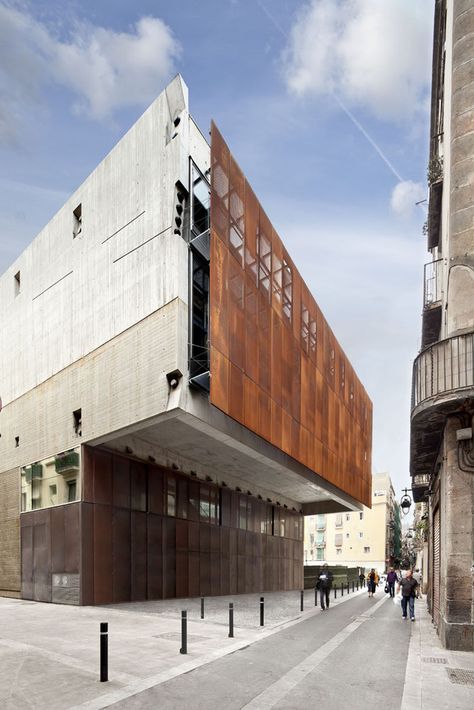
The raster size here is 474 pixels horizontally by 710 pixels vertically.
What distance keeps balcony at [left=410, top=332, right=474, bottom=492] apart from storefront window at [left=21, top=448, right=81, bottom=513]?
1458 cm

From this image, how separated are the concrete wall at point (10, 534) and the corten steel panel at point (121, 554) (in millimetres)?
6135

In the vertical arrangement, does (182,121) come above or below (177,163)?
above

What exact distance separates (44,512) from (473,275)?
20.4 m

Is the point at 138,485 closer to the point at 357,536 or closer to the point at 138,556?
the point at 138,556

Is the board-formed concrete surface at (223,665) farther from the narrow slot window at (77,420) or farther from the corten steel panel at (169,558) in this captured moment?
the corten steel panel at (169,558)

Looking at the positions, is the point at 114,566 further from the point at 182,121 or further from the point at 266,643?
the point at 182,121

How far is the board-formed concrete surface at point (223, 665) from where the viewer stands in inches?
353

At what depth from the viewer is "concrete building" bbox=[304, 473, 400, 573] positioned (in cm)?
9606

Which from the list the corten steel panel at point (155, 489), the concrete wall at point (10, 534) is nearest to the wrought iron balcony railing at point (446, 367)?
the corten steel panel at point (155, 489)

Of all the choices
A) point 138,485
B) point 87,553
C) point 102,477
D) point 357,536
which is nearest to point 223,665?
point 87,553

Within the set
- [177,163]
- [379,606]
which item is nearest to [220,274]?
[177,163]

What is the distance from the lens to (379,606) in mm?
28141

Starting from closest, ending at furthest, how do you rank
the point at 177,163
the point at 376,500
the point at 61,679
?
the point at 61,679, the point at 177,163, the point at 376,500

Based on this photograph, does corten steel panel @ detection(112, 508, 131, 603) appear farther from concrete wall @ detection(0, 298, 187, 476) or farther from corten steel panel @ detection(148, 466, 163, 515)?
concrete wall @ detection(0, 298, 187, 476)
